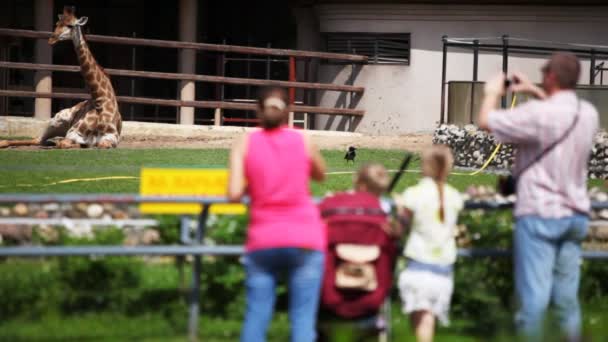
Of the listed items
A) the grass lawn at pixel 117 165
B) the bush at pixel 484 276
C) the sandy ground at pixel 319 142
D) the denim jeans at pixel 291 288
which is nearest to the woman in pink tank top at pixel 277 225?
the denim jeans at pixel 291 288

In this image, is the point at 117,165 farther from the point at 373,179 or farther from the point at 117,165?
the point at 373,179

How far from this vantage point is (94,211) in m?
8.47

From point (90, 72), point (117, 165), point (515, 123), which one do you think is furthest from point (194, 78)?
point (515, 123)

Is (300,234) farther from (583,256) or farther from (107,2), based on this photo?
(107,2)

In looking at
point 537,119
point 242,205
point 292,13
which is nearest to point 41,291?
point 242,205

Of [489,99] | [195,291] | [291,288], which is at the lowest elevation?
[195,291]

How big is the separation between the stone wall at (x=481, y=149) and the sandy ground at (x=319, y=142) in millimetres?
1944

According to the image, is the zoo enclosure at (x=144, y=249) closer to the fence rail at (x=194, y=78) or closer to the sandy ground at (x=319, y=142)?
the sandy ground at (x=319, y=142)

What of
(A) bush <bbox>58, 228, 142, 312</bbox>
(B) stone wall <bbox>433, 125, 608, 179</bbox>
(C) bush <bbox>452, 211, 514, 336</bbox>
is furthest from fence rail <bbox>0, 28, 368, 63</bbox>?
(C) bush <bbox>452, 211, 514, 336</bbox>

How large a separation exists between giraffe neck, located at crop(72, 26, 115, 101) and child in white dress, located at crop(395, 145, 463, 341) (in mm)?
14246

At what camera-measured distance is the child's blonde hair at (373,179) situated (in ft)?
20.6

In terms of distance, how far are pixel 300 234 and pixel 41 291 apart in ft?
7.26

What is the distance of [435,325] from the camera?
7316 mm

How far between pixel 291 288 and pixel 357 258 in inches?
21.2
